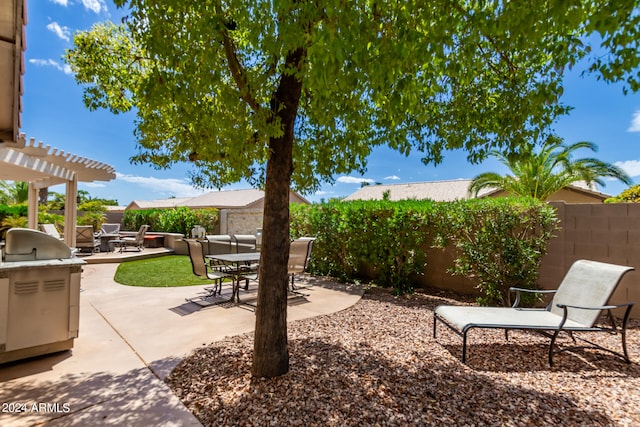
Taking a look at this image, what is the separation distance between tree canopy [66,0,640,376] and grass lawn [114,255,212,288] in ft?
14.6

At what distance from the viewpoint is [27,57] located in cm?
267

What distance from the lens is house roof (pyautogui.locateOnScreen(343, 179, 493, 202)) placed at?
24.2 m

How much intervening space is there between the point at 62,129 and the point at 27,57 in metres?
10.5

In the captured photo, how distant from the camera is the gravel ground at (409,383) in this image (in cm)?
253

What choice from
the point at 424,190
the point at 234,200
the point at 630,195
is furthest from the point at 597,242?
the point at 234,200

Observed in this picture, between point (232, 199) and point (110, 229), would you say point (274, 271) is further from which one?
point (232, 199)

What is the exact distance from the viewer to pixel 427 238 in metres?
7.30

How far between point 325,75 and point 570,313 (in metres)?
4.29

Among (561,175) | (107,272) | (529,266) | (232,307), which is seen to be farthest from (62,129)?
(561,175)

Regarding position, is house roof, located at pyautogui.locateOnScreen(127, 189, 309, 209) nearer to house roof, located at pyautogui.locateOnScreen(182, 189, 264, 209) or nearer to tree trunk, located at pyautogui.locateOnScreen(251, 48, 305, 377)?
house roof, located at pyautogui.locateOnScreen(182, 189, 264, 209)

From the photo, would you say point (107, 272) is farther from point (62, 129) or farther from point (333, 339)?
point (333, 339)

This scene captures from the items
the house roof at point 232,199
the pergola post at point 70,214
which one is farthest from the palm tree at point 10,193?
the pergola post at point 70,214

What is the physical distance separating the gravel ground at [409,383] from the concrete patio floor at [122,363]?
0.27 meters

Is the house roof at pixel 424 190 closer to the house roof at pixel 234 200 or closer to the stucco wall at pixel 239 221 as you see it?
the house roof at pixel 234 200
